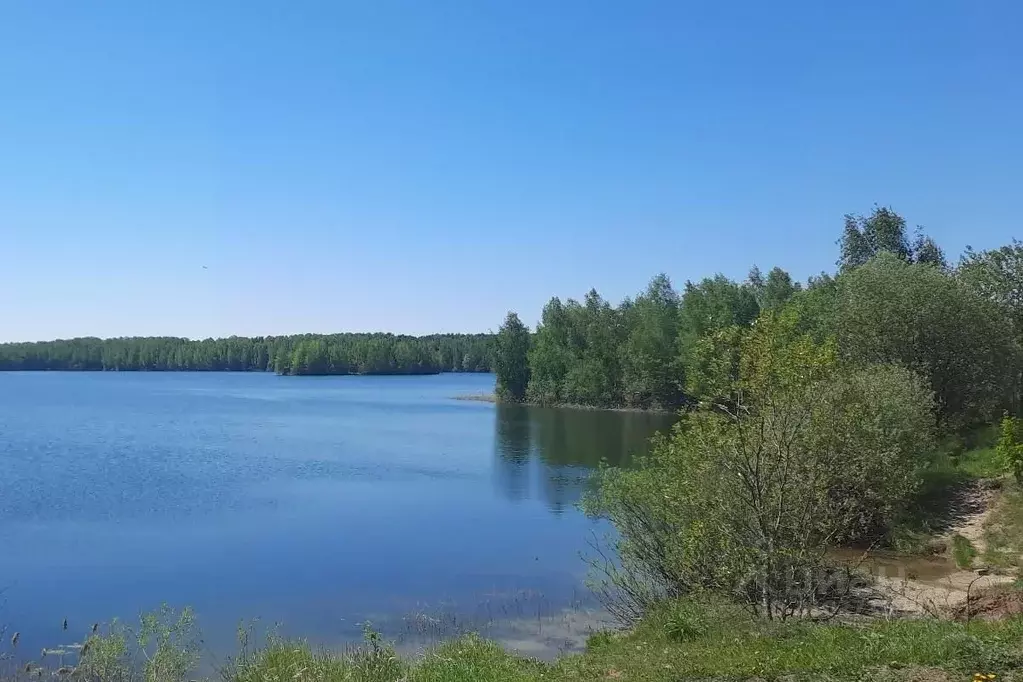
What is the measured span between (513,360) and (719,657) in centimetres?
9257

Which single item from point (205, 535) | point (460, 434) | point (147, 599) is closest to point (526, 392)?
point (460, 434)

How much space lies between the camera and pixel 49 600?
2158 cm

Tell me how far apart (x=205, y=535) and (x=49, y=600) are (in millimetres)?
7903

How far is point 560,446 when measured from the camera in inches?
2186

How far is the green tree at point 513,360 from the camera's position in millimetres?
102625

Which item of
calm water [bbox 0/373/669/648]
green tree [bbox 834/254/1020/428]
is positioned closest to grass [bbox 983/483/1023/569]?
calm water [bbox 0/373/669/648]

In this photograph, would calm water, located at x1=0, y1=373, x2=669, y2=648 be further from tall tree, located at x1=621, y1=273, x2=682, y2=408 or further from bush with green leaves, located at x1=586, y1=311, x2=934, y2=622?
tall tree, located at x1=621, y1=273, x2=682, y2=408

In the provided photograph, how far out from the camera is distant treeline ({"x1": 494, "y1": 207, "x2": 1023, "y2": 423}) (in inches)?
1532

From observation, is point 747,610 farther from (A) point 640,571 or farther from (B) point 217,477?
(B) point 217,477

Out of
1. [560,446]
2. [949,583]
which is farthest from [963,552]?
[560,446]

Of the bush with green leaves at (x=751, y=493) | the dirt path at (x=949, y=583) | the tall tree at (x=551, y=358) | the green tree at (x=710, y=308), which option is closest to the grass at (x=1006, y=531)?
the dirt path at (x=949, y=583)

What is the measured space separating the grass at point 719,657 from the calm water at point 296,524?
17.5ft

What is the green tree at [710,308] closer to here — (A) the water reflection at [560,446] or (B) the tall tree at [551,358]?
(A) the water reflection at [560,446]

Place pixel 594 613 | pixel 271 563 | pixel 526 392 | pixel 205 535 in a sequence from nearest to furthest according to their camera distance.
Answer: pixel 594 613 < pixel 271 563 < pixel 205 535 < pixel 526 392
